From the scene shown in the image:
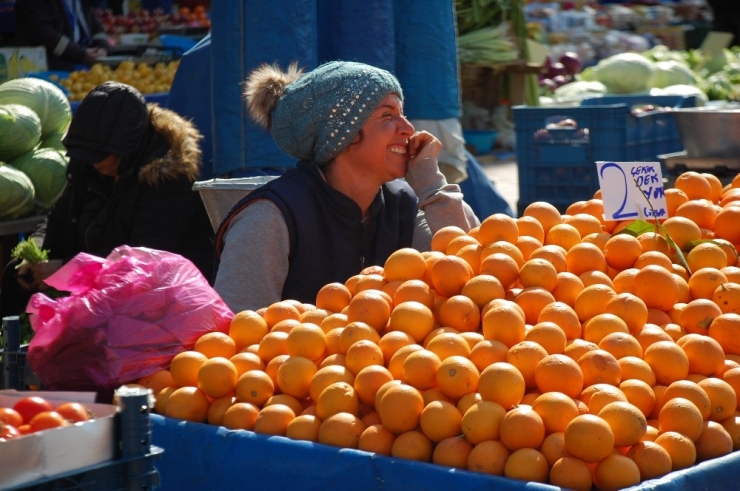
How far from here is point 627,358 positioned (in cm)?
189

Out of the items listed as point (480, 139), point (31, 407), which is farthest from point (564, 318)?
point (480, 139)

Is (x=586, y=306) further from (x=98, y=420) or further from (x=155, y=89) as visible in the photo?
(x=155, y=89)

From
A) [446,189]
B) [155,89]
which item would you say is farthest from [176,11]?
[446,189]

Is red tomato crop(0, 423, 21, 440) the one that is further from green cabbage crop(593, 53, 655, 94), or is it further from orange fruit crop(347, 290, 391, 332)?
green cabbage crop(593, 53, 655, 94)

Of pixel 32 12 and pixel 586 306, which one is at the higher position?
pixel 32 12

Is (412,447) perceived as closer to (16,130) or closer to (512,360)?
(512,360)

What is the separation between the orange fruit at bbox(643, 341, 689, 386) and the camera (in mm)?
1894

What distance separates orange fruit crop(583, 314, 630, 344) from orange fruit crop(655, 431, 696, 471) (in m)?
0.29

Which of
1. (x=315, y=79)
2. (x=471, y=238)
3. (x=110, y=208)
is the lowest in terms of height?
(x=110, y=208)

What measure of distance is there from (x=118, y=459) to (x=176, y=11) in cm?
931

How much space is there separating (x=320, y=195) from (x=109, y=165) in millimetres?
1484

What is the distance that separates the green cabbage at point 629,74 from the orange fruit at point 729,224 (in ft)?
16.8

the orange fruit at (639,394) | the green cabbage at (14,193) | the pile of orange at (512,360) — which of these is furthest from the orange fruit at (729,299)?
the green cabbage at (14,193)

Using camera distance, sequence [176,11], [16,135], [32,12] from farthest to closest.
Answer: [176,11] → [32,12] → [16,135]
